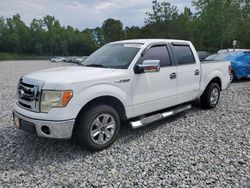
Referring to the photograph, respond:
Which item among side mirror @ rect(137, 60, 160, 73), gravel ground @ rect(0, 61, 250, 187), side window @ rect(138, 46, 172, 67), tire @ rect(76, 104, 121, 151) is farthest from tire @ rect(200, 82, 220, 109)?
tire @ rect(76, 104, 121, 151)

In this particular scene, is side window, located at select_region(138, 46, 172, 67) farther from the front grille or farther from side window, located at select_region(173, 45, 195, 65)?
the front grille

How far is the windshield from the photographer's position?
13.4 ft

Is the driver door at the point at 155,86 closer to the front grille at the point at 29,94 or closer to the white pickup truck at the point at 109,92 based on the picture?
the white pickup truck at the point at 109,92

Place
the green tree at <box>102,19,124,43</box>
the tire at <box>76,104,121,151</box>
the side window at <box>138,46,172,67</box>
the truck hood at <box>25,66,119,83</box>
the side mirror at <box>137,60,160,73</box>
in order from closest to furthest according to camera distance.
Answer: the truck hood at <box>25,66,119,83</box> < the tire at <box>76,104,121,151</box> < the side mirror at <box>137,60,160,73</box> < the side window at <box>138,46,172,67</box> < the green tree at <box>102,19,124,43</box>

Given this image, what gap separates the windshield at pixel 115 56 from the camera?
13.4 feet

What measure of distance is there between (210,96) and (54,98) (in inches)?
167

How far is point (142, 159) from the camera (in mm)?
3477

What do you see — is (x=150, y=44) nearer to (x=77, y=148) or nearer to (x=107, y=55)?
(x=107, y=55)

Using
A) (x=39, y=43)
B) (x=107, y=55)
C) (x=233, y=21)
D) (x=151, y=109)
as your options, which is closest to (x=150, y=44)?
(x=107, y=55)

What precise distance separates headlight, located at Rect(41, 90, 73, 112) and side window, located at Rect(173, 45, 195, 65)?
2.62m

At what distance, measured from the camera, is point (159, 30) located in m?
27.9

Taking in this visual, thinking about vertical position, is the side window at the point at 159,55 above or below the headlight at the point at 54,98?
above

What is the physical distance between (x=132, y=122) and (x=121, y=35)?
48980mm

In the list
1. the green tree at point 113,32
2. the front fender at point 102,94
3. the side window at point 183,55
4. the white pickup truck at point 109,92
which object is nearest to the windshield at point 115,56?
the white pickup truck at point 109,92
